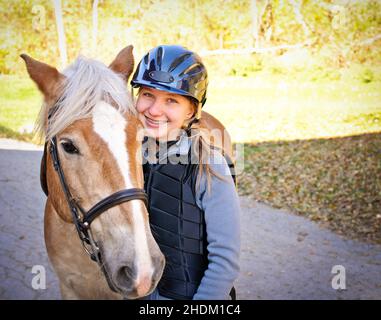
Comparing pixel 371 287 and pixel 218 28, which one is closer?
pixel 371 287

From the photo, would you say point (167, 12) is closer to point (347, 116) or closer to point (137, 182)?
point (347, 116)

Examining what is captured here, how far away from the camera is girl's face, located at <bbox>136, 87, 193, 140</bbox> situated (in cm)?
192

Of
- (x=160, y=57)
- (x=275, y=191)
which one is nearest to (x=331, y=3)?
(x=275, y=191)

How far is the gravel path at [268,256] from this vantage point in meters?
3.88

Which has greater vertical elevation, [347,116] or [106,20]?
[106,20]

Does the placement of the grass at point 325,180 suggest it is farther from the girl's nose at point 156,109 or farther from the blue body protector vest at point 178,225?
the girl's nose at point 156,109

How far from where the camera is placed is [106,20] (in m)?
12.0

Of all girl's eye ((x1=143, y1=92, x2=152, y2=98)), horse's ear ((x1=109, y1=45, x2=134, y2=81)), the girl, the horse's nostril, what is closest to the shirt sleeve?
the girl

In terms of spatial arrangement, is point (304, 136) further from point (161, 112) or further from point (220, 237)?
point (220, 237)

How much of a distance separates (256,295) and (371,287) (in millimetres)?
1347

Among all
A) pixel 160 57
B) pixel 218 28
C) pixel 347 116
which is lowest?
pixel 347 116

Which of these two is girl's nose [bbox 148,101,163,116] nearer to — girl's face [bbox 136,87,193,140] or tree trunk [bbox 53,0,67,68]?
girl's face [bbox 136,87,193,140]

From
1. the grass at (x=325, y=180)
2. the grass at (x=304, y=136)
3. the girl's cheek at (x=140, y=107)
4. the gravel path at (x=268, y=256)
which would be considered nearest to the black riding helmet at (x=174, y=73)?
the girl's cheek at (x=140, y=107)

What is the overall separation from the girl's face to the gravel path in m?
2.61
